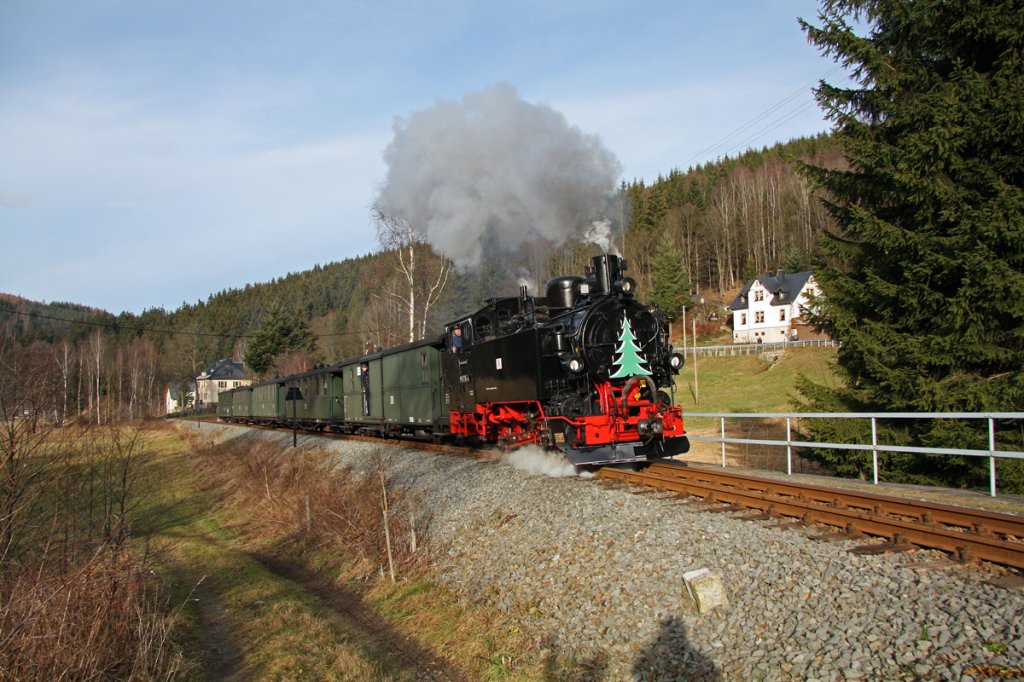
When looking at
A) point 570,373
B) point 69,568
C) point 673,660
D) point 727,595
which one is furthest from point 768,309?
point 69,568

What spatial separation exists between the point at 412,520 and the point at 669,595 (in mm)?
5528

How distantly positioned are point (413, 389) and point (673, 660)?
14.8 metres

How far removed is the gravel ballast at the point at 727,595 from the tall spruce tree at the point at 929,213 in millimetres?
4865

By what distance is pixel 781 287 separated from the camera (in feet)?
194

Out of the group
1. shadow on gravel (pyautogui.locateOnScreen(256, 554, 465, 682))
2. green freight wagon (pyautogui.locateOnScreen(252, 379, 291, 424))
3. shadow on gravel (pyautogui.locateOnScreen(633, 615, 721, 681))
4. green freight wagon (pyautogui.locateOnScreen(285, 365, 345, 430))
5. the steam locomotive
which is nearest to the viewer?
shadow on gravel (pyautogui.locateOnScreen(633, 615, 721, 681))

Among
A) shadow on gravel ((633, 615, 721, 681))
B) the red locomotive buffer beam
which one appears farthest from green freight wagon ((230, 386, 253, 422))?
shadow on gravel ((633, 615, 721, 681))

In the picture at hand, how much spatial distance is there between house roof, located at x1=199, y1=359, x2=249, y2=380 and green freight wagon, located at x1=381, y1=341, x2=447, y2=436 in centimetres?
7943

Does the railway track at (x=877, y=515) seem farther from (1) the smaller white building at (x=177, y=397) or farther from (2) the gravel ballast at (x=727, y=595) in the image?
(1) the smaller white building at (x=177, y=397)

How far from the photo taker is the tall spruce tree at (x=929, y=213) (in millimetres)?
9836

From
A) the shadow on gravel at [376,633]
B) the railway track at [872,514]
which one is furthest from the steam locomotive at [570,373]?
the shadow on gravel at [376,633]

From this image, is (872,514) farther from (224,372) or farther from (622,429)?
(224,372)

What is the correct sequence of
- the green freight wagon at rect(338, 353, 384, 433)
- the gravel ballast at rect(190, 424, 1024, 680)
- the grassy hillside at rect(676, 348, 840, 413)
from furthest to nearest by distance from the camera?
1. the grassy hillside at rect(676, 348, 840, 413)
2. the green freight wagon at rect(338, 353, 384, 433)
3. the gravel ballast at rect(190, 424, 1024, 680)

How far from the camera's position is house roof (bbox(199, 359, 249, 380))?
A: 95.6 meters

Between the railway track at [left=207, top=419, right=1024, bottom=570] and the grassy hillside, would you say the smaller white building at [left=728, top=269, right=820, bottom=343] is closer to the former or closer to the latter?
the grassy hillside
